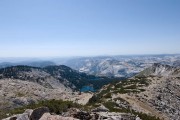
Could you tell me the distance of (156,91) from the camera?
91250 mm

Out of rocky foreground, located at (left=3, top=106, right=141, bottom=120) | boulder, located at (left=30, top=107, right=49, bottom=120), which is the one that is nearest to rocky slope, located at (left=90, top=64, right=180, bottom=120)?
rocky foreground, located at (left=3, top=106, right=141, bottom=120)

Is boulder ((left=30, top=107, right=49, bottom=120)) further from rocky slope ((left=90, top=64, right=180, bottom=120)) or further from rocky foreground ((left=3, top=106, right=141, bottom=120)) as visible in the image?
rocky slope ((left=90, top=64, right=180, bottom=120))

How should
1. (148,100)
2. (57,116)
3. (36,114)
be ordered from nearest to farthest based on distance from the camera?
(57,116) < (36,114) < (148,100)

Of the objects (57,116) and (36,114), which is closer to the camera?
(57,116)

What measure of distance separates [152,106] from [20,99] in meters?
109

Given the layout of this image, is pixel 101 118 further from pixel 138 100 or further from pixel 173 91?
pixel 173 91

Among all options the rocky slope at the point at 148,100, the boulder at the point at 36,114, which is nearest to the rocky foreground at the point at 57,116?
the boulder at the point at 36,114

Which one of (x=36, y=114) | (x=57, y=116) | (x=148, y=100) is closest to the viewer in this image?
(x=57, y=116)

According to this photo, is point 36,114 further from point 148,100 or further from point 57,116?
point 148,100

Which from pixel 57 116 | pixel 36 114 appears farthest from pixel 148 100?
pixel 57 116

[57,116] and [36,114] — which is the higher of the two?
[57,116]

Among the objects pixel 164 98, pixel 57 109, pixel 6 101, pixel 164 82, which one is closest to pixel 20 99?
pixel 6 101

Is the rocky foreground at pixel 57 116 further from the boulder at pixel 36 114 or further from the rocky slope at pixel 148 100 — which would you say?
the rocky slope at pixel 148 100

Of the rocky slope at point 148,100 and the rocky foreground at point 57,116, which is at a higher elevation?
the rocky foreground at point 57,116
